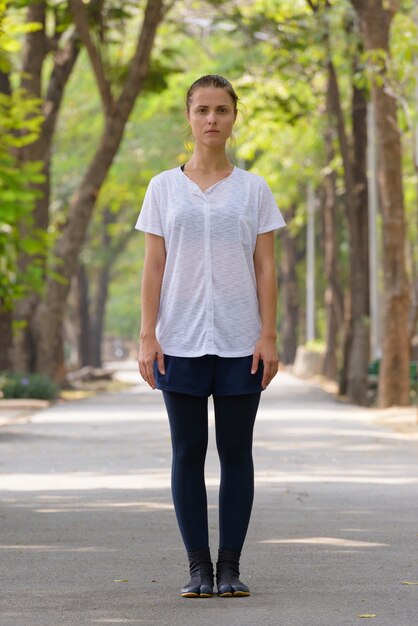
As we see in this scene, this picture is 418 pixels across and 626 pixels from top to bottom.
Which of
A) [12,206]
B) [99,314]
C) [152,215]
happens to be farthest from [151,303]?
[99,314]

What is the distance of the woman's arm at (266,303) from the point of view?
6602 mm

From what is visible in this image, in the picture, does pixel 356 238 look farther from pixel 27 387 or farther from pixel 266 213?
pixel 266 213

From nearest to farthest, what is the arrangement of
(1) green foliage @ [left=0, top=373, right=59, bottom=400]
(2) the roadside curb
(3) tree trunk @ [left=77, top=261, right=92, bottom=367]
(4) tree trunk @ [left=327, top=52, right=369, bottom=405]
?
(2) the roadside curb
(1) green foliage @ [left=0, top=373, right=59, bottom=400]
(4) tree trunk @ [left=327, top=52, right=369, bottom=405]
(3) tree trunk @ [left=77, top=261, right=92, bottom=367]

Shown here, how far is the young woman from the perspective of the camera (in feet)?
21.7

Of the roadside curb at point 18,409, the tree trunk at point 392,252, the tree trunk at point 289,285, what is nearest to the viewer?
the roadside curb at point 18,409

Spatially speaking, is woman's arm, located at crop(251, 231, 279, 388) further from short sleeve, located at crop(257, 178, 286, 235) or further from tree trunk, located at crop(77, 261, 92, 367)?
tree trunk, located at crop(77, 261, 92, 367)

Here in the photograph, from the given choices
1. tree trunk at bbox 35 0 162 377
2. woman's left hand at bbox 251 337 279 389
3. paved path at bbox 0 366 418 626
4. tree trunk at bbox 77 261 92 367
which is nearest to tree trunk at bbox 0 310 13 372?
tree trunk at bbox 35 0 162 377

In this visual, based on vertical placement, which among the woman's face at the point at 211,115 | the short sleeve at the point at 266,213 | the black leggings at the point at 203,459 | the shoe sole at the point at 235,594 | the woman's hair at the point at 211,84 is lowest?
the shoe sole at the point at 235,594

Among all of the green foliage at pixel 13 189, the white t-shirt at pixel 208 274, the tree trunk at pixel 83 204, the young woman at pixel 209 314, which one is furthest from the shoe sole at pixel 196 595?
the tree trunk at pixel 83 204

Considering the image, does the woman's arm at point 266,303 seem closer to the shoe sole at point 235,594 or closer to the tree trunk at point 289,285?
the shoe sole at point 235,594

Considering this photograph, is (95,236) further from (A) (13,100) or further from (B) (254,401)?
(B) (254,401)

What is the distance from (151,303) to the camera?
6.64 m

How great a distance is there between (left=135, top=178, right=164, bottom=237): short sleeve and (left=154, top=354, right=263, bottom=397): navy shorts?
1.71 ft

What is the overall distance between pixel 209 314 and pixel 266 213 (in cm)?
50
